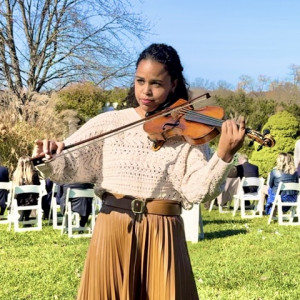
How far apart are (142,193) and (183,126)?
36 centimetres

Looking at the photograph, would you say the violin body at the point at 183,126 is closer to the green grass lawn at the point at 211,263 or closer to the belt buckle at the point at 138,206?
the belt buckle at the point at 138,206

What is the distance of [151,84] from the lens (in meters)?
2.43

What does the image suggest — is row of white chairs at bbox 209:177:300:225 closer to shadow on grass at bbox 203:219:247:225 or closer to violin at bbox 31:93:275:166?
shadow on grass at bbox 203:219:247:225

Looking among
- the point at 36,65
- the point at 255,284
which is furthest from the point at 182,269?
the point at 36,65

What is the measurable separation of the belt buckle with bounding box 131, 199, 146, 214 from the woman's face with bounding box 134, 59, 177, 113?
442 millimetres

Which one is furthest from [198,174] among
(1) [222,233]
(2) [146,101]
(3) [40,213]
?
(3) [40,213]

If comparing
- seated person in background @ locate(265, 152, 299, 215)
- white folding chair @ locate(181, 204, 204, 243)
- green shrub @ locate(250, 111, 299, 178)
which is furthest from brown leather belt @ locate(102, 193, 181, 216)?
green shrub @ locate(250, 111, 299, 178)

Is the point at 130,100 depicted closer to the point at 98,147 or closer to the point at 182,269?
the point at 98,147

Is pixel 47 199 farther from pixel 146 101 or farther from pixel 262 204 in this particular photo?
pixel 146 101

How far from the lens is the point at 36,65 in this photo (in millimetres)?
20406

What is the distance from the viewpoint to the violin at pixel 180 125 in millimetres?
2285

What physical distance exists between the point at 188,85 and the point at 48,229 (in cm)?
685

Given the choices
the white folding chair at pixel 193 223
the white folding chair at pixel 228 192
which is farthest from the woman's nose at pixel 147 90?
the white folding chair at pixel 228 192

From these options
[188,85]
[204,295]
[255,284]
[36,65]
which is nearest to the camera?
[188,85]
